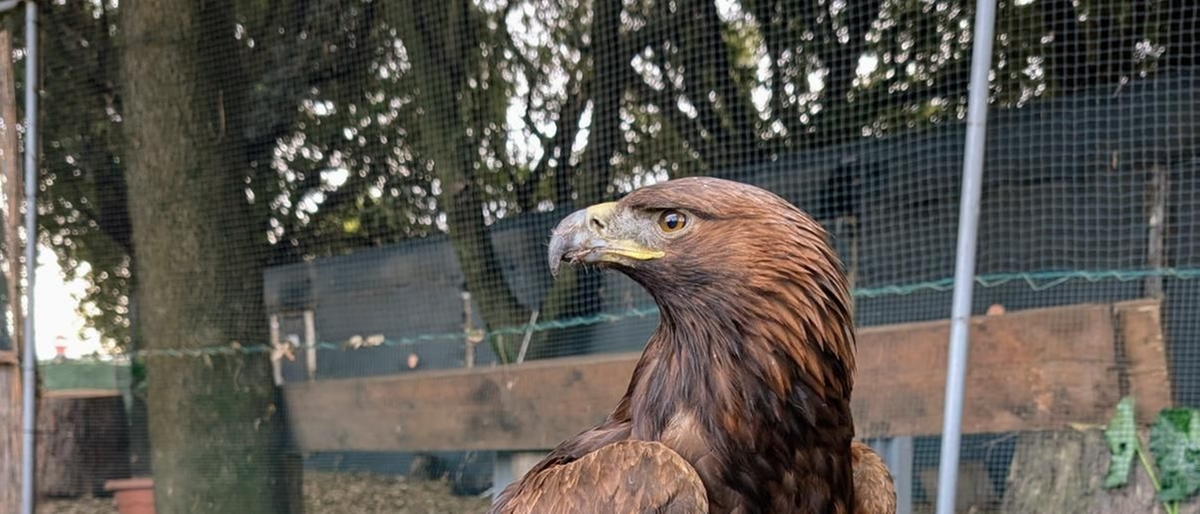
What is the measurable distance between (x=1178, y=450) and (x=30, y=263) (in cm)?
551

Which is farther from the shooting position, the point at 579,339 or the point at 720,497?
the point at 579,339

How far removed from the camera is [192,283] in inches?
205

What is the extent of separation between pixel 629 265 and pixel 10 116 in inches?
173

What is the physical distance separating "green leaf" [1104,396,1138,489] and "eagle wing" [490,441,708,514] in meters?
2.19

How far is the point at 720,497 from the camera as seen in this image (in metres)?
1.92

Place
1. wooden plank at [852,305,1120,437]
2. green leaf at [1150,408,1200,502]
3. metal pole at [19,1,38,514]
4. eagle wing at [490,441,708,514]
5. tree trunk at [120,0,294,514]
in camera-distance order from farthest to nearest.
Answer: tree trunk at [120,0,294,514] < metal pole at [19,1,38,514] < green leaf at [1150,408,1200,502] < wooden plank at [852,305,1120,437] < eagle wing at [490,441,708,514]

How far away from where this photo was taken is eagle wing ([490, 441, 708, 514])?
1792mm

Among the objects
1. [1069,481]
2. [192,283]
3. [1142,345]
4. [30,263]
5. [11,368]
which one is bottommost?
[1069,481]

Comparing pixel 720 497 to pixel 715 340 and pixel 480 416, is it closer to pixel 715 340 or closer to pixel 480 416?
pixel 715 340

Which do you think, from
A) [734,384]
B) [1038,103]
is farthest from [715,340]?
[1038,103]

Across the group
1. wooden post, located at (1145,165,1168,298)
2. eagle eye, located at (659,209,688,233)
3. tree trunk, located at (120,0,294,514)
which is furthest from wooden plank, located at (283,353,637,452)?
wooden post, located at (1145,165,1168,298)

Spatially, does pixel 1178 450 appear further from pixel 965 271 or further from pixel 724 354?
pixel 724 354

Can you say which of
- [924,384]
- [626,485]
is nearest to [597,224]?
[626,485]

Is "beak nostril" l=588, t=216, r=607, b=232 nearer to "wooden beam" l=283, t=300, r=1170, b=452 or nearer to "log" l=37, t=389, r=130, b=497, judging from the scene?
"wooden beam" l=283, t=300, r=1170, b=452
